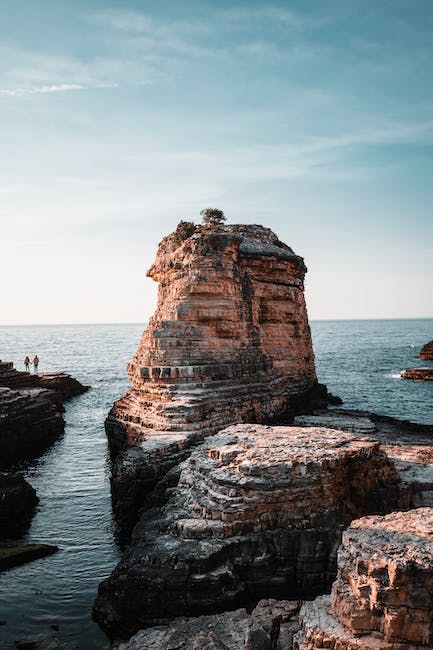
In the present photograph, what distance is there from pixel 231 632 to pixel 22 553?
9.05 m

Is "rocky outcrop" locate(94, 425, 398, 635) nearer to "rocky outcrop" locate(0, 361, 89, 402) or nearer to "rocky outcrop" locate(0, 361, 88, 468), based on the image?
"rocky outcrop" locate(0, 361, 88, 468)

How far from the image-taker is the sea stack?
74.3 ft

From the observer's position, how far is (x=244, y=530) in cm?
1393

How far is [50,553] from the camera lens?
57.3ft

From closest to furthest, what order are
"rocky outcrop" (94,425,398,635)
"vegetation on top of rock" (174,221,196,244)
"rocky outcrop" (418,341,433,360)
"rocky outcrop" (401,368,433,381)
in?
"rocky outcrop" (94,425,398,635)
"vegetation on top of rock" (174,221,196,244)
"rocky outcrop" (401,368,433,381)
"rocky outcrop" (418,341,433,360)

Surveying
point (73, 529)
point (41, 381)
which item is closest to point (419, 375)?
point (41, 381)

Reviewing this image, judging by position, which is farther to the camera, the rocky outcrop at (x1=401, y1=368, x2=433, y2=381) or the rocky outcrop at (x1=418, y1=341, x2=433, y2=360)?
the rocky outcrop at (x1=418, y1=341, x2=433, y2=360)

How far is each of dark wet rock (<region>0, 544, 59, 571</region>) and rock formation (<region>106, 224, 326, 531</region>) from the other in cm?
282

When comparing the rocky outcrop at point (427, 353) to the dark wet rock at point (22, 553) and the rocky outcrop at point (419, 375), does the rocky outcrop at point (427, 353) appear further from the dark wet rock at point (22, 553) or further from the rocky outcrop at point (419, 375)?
the dark wet rock at point (22, 553)

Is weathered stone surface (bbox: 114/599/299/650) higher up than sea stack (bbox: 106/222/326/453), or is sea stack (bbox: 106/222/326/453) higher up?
sea stack (bbox: 106/222/326/453)

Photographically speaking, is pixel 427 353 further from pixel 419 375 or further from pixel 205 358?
pixel 205 358

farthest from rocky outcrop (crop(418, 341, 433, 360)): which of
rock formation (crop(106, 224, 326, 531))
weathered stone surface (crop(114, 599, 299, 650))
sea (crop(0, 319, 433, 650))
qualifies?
weathered stone surface (crop(114, 599, 299, 650))

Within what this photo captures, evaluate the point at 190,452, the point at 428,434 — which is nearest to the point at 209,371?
the point at 190,452

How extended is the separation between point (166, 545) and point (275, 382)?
53.2 ft
